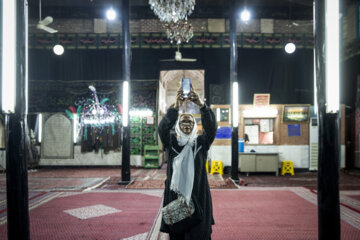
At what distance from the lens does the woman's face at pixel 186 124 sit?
2.22 metres

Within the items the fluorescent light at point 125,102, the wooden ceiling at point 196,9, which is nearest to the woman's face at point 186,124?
the fluorescent light at point 125,102

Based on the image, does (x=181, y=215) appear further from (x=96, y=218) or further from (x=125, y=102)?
(x=125, y=102)

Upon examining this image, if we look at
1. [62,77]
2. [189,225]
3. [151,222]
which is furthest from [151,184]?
[62,77]

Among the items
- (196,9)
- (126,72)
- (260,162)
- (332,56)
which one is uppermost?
(196,9)

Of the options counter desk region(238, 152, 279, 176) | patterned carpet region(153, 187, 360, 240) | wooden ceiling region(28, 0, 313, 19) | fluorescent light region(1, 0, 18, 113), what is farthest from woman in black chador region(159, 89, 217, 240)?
wooden ceiling region(28, 0, 313, 19)

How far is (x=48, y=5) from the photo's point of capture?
897 cm

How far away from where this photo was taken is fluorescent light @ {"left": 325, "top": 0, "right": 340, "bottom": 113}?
1.69m

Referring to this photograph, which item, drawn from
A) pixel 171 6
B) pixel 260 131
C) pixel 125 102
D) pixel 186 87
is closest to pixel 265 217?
pixel 186 87

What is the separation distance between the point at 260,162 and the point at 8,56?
6837 mm

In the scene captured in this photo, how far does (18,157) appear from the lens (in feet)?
6.14

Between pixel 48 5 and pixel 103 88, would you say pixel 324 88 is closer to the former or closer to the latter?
pixel 103 88

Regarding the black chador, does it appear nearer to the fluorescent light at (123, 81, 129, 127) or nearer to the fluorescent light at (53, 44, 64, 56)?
the fluorescent light at (123, 81, 129, 127)

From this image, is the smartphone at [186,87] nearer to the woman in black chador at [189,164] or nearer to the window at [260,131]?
the woman in black chador at [189,164]

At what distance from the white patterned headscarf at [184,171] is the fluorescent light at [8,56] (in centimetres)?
129
